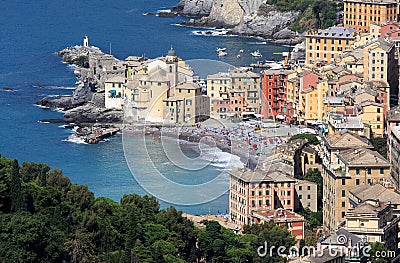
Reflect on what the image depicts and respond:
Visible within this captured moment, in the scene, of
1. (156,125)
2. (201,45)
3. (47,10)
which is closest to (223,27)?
(201,45)

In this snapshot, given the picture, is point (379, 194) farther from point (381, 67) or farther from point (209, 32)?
point (209, 32)

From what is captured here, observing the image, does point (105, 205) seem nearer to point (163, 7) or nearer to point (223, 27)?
point (223, 27)

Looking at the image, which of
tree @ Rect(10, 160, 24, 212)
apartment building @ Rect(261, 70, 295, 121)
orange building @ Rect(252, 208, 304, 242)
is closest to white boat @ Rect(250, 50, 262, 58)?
apartment building @ Rect(261, 70, 295, 121)

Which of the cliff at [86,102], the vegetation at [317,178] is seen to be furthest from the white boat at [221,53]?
the vegetation at [317,178]

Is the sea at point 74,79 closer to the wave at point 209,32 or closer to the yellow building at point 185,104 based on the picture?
the wave at point 209,32

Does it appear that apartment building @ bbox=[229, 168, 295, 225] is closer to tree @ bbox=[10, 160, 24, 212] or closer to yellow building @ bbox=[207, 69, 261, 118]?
tree @ bbox=[10, 160, 24, 212]

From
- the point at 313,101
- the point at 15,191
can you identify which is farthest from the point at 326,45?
the point at 15,191
